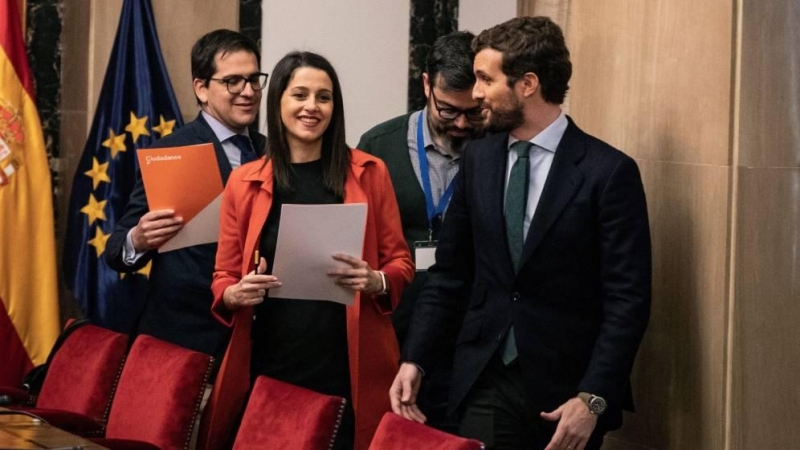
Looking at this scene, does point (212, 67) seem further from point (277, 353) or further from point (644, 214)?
point (644, 214)

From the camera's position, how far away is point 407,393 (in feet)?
11.6

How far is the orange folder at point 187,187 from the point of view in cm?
408

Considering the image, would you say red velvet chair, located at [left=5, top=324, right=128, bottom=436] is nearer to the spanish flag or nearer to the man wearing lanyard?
the man wearing lanyard

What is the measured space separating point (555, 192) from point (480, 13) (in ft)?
10.4

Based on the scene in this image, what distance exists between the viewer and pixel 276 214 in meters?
3.88

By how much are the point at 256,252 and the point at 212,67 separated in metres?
1.08

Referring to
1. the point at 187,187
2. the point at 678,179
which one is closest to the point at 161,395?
the point at 187,187

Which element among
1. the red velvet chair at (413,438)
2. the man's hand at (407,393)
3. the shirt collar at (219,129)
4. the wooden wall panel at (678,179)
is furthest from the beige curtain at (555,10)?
the red velvet chair at (413,438)

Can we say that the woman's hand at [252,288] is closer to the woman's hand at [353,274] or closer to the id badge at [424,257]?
the woman's hand at [353,274]

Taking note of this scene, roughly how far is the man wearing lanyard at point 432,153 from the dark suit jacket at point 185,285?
2.01ft

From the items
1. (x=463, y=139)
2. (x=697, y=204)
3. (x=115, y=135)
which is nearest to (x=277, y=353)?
(x=463, y=139)

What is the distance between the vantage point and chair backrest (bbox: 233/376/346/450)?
317 cm

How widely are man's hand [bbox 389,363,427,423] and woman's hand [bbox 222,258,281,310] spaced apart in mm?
449

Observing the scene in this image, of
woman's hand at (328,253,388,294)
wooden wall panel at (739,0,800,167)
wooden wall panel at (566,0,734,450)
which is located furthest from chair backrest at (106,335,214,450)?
wooden wall panel at (739,0,800,167)
